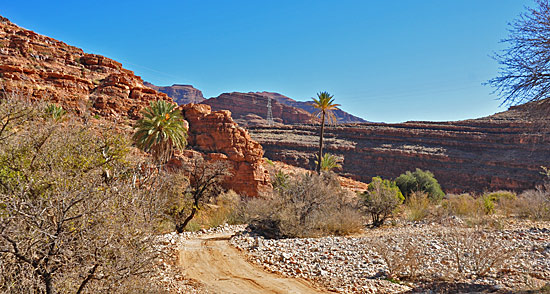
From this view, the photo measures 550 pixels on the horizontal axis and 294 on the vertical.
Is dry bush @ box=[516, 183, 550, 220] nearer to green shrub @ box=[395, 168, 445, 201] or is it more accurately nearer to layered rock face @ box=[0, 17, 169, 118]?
green shrub @ box=[395, 168, 445, 201]

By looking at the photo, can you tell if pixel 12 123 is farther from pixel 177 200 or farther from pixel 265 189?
pixel 265 189

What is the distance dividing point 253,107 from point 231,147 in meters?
116

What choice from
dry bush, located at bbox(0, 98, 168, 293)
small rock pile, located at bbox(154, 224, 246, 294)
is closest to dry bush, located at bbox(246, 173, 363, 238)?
small rock pile, located at bbox(154, 224, 246, 294)

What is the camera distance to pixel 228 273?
7.92m

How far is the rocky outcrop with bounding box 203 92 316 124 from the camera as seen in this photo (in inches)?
5536

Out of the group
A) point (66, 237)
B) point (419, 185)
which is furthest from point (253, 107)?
point (66, 237)

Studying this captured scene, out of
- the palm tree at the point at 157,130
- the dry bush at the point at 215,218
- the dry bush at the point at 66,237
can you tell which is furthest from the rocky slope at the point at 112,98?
the dry bush at the point at 66,237

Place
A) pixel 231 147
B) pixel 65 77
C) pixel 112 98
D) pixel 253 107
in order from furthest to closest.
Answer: pixel 253 107 → pixel 65 77 → pixel 112 98 → pixel 231 147

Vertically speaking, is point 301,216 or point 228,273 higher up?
point 301,216

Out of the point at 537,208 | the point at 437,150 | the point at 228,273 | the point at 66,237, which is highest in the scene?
the point at 437,150

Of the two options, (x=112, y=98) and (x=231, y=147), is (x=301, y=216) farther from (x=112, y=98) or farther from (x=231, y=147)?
(x=112, y=98)

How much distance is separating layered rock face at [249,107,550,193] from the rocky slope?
24.9 meters

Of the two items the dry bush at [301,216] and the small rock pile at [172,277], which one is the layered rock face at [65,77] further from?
the small rock pile at [172,277]

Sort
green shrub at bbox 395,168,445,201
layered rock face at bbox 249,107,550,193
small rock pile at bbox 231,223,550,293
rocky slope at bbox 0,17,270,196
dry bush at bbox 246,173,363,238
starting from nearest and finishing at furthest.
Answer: small rock pile at bbox 231,223,550,293 < dry bush at bbox 246,173,363,238 < rocky slope at bbox 0,17,270,196 < green shrub at bbox 395,168,445,201 < layered rock face at bbox 249,107,550,193
